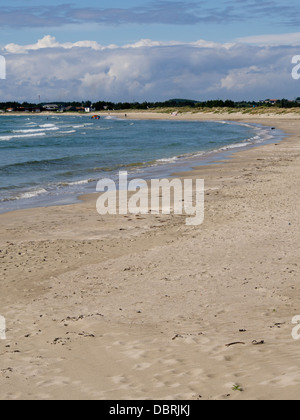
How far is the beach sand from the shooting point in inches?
186

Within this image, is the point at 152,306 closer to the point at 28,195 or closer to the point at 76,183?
the point at 28,195

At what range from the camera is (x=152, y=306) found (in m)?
6.87

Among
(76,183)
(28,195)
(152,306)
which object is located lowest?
(152,306)

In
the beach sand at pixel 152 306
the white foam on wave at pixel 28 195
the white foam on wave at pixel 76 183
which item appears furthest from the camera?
the white foam on wave at pixel 76 183

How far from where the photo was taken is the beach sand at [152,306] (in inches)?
186

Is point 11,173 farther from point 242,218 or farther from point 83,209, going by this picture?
point 242,218

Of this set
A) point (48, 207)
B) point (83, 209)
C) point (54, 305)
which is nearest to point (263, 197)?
point (83, 209)

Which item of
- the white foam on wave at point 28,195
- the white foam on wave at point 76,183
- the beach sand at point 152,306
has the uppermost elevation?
the white foam on wave at point 76,183

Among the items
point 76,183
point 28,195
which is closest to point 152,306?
point 28,195

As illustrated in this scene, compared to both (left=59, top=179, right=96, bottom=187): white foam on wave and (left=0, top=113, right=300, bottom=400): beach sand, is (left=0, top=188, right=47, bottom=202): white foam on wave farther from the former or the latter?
(left=0, top=113, right=300, bottom=400): beach sand

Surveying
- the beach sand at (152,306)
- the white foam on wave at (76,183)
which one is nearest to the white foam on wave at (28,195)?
the white foam on wave at (76,183)

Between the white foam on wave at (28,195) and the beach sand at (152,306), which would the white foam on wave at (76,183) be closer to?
the white foam on wave at (28,195)

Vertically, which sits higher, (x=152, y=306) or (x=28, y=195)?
(x=28, y=195)

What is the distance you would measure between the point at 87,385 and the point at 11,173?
21416 mm
